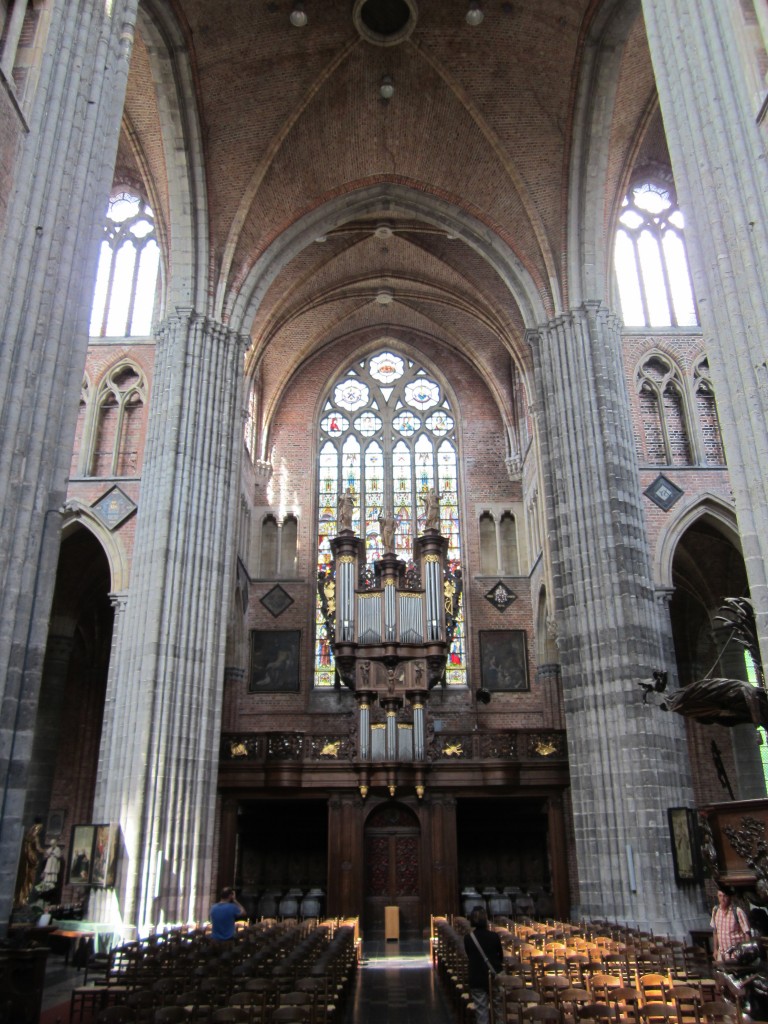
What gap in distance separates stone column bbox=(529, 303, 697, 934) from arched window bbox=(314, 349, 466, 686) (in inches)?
347

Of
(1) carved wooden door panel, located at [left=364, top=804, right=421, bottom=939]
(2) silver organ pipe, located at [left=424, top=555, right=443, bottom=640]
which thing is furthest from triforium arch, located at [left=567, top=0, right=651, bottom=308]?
(1) carved wooden door panel, located at [left=364, top=804, right=421, bottom=939]

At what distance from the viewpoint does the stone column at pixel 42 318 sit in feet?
29.5

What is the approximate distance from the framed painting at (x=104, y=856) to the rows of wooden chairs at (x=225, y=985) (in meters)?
3.19

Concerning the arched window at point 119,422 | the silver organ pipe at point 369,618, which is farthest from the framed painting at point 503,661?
the arched window at point 119,422

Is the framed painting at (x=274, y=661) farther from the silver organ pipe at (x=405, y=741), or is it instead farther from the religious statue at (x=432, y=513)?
the religious statue at (x=432, y=513)

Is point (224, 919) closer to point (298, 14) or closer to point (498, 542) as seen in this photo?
point (298, 14)

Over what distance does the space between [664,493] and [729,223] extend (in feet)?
37.4

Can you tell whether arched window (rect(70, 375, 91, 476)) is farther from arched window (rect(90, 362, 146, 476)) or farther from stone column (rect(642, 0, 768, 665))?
stone column (rect(642, 0, 768, 665))

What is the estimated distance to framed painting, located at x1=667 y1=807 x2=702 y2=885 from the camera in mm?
16219

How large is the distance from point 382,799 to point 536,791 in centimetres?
385

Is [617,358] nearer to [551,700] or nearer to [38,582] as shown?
[551,700]

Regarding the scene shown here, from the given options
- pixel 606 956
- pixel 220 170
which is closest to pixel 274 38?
pixel 220 170

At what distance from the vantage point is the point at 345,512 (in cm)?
2764

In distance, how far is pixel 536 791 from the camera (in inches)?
889
